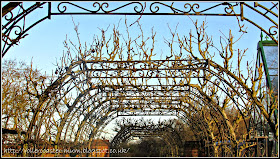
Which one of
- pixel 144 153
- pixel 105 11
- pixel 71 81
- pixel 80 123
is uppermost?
pixel 105 11

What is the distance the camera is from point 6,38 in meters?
4.68

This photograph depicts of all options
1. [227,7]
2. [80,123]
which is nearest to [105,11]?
[227,7]

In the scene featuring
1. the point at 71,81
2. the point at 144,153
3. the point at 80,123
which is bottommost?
the point at 144,153

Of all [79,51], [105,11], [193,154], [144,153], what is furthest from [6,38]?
[144,153]

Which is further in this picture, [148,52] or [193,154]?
[193,154]

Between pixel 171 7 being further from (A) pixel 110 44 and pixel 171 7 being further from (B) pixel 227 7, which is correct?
(A) pixel 110 44

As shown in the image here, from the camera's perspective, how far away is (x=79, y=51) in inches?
299

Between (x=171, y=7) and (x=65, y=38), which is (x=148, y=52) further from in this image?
(x=171, y=7)

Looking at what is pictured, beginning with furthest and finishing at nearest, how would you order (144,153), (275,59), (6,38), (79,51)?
(144,153) < (275,59) < (79,51) < (6,38)

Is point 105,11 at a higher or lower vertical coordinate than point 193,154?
higher

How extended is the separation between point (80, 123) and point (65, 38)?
3.59 m

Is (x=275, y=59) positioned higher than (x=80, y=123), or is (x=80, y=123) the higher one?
(x=275, y=59)

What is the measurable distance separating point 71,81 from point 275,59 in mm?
5210

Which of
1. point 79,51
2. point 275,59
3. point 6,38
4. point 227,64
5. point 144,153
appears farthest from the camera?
point 144,153
